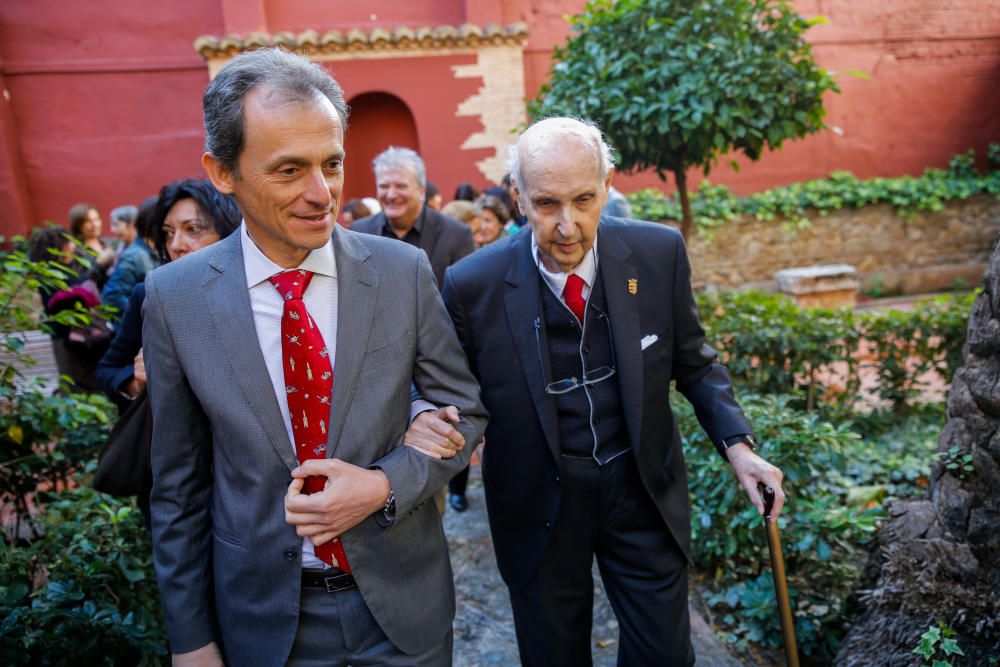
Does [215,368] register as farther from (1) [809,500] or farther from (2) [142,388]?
(1) [809,500]

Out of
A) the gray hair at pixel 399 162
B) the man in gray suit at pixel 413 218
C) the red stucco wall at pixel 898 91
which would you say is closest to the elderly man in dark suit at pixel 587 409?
the man in gray suit at pixel 413 218

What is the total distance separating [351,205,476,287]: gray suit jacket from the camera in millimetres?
4588

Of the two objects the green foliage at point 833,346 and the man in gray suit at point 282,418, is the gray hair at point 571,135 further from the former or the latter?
the green foliage at point 833,346

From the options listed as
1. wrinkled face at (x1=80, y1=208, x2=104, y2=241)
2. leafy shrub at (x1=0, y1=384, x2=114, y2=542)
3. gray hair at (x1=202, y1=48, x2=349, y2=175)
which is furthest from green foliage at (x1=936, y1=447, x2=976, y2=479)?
wrinkled face at (x1=80, y1=208, x2=104, y2=241)

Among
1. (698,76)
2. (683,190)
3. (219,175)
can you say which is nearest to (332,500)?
(219,175)

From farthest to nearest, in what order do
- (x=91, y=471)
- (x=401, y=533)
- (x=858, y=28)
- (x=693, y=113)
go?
(x=858, y=28)
(x=693, y=113)
(x=91, y=471)
(x=401, y=533)

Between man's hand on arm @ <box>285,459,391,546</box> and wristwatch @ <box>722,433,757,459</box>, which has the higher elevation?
man's hand on arm @ <box>285,459,391,546</box>

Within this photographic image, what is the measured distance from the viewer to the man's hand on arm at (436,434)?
1587 mm

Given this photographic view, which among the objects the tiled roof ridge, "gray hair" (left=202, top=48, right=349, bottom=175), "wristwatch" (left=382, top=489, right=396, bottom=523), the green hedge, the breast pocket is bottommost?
the green hedge

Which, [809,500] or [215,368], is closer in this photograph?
[215,368]

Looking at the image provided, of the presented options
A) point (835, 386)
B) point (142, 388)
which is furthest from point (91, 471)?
point (835, 386)

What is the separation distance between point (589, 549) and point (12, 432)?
103 inches

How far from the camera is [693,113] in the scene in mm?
4508

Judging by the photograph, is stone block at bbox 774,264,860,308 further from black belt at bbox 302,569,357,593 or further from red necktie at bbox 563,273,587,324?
black belt at bbox 302,569,357,593
